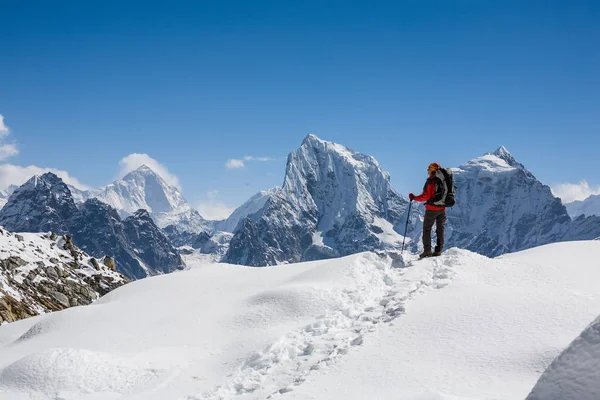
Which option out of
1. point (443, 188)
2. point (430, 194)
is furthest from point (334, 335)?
point (443, 188)

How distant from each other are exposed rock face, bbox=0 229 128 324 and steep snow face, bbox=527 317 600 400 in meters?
45.9

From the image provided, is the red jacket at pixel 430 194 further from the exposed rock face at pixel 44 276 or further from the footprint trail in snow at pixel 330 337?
the exposed rock face at pixel 44 276

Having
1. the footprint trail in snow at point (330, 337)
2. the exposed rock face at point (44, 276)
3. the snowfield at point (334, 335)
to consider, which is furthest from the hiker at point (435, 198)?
the exposed rock face at point (44, 276)

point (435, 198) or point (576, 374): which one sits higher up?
point (435, 198)

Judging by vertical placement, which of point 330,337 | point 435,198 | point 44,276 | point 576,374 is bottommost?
point 576,374

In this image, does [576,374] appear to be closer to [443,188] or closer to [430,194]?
[443,188]

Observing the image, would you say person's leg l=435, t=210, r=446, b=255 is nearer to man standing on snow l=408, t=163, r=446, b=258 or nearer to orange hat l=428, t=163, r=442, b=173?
man standing on snow l=408, t=163, r=446, b=258

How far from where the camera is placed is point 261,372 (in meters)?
10.2

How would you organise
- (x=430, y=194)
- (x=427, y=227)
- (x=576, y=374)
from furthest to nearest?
(x=427, y=227), (x=430, y=194), (x=576, y=374)

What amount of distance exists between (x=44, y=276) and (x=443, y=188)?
184ft

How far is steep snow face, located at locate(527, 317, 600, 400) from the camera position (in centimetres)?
396

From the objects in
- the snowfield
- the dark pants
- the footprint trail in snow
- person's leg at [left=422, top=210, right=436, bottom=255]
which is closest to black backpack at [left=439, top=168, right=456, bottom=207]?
the dark pants

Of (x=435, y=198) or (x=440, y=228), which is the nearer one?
(x=435, y=198)

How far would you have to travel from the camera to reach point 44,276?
192 ft
